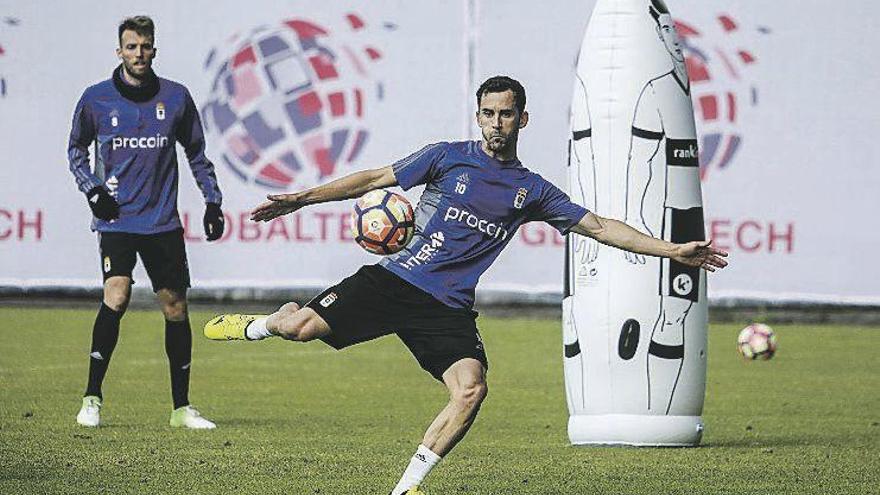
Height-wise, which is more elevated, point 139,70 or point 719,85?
point 139,70

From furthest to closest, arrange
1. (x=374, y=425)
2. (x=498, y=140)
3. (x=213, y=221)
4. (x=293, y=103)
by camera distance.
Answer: (x=293, y=103), (x=374, y=425), (x=213, y=221), (x=498, y=140)

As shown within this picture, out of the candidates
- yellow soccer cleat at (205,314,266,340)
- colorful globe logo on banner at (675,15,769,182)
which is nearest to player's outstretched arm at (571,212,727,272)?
yellow soccer cleat at (205,314,266,340)

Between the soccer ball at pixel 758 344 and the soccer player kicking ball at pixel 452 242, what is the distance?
819cm

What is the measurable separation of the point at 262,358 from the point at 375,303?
896cm

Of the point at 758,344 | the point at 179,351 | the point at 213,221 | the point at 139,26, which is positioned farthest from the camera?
the point at 758,344

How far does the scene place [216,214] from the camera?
12117mm

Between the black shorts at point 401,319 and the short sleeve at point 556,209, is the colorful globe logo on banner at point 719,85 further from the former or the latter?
the black shorts at point 401,319

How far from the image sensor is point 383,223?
876 centimetres

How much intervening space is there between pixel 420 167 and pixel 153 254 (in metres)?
3.50

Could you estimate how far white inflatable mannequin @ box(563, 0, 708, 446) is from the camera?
37.2 feet

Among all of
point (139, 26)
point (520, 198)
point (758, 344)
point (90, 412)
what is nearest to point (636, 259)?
point (520, 198)

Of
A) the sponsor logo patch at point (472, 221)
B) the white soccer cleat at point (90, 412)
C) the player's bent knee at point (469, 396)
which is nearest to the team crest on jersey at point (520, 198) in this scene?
the sponsor logo patch at point (472, 221)

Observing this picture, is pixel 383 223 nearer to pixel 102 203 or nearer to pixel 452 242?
pixel 452 242

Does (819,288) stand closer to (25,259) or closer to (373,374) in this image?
(373,374)
